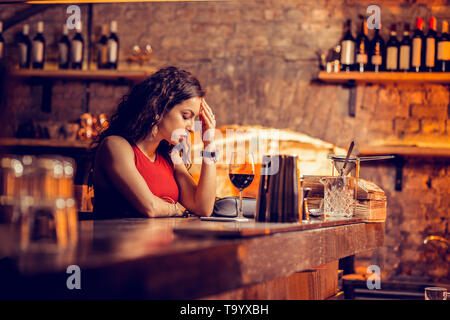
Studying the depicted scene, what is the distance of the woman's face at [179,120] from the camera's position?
2207mm

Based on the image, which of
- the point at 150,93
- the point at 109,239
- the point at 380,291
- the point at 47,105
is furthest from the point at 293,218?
the point at 47,105

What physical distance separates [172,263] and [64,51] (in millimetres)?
4249

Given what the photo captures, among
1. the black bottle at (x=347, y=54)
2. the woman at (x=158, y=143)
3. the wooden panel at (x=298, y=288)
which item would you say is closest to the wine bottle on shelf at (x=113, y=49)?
the black bottle at (x=347, y=54)

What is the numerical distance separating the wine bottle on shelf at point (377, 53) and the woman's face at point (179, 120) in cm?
234

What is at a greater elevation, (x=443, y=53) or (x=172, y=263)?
(x=443, y=53)

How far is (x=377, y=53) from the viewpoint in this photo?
4.19 metres

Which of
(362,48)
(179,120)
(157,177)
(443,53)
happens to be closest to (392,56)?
(362,48)

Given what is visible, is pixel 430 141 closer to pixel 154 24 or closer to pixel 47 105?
pixel 154 24

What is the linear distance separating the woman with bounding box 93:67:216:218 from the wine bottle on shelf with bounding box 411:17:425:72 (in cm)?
237

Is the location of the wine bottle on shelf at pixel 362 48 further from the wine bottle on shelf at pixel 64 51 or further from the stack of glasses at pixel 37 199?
the stack of glasses at pixel 37 199

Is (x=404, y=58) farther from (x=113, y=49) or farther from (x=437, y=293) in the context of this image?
(x=437, y=293)

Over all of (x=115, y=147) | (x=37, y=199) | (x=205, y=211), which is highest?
(x=115, y=147)

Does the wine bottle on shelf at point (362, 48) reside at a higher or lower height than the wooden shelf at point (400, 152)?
higher

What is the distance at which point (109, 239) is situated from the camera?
0.89 metres
